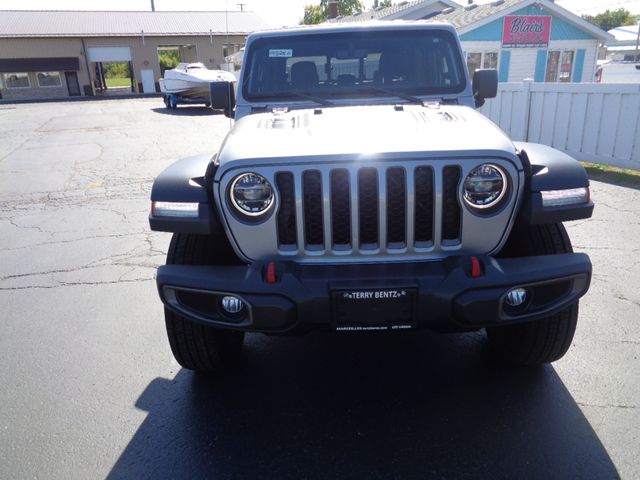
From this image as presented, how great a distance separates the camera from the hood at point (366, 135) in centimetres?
248

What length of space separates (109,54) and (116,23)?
3495 millimetres

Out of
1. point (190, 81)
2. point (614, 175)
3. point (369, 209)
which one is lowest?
point (614, 175)

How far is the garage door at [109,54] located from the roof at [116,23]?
1060 millimetres

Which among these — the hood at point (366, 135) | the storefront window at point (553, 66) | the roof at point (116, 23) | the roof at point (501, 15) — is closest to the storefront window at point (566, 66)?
Answer: the storefront window at point (553, 66)

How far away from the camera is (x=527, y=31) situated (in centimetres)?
2045

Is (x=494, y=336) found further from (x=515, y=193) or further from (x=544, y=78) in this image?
(x=544, y=78)

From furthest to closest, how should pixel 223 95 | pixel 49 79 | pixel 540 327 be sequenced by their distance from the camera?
pixel 49 79 → pixel 223 95 → pixel 540 327

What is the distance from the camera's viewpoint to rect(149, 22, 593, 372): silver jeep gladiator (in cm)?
244

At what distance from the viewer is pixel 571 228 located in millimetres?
5887

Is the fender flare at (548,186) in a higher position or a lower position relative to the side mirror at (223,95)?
lower

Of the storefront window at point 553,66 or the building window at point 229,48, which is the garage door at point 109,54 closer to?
the building window at point 229,48

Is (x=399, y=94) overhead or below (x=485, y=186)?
overhead

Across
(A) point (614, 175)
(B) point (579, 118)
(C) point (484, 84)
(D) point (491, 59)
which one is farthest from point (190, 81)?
(C) point (484, 84)

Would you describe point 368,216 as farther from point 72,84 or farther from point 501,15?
point 72,84
